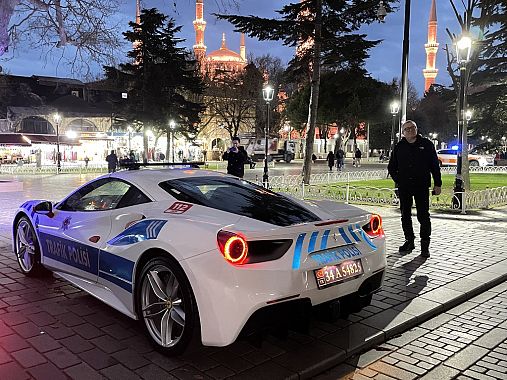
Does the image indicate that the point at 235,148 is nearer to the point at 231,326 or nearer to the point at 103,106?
the point at 231,326

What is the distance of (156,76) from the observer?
39875mm

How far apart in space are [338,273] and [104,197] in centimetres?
250

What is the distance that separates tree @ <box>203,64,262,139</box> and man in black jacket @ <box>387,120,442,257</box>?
42338 mm

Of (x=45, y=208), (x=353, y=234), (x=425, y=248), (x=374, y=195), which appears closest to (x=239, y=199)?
(x=353, y=234)

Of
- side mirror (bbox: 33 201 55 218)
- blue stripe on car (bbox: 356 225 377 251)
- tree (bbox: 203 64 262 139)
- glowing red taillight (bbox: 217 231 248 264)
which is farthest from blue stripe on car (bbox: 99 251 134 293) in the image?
tree (bbox: 203 64 262 139)

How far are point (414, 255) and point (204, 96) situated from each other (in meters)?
43.8

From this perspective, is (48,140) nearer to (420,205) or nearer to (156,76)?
(156,76)

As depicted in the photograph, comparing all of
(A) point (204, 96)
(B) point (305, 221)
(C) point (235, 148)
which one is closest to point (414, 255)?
(B) point (305, 221)

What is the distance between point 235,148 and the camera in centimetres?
1197

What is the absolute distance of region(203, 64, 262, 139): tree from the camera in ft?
160

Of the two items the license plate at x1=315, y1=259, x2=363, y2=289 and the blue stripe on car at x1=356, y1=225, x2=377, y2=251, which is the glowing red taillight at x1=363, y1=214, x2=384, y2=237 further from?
the license plate at x1=315, y1=259, x2=363, y2=289

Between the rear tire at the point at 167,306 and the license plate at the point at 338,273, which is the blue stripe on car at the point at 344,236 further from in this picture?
the rear tire at the point at 167,306

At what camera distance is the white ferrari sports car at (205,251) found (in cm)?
316

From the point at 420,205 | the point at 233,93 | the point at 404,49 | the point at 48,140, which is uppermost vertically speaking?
the point at 233,93
